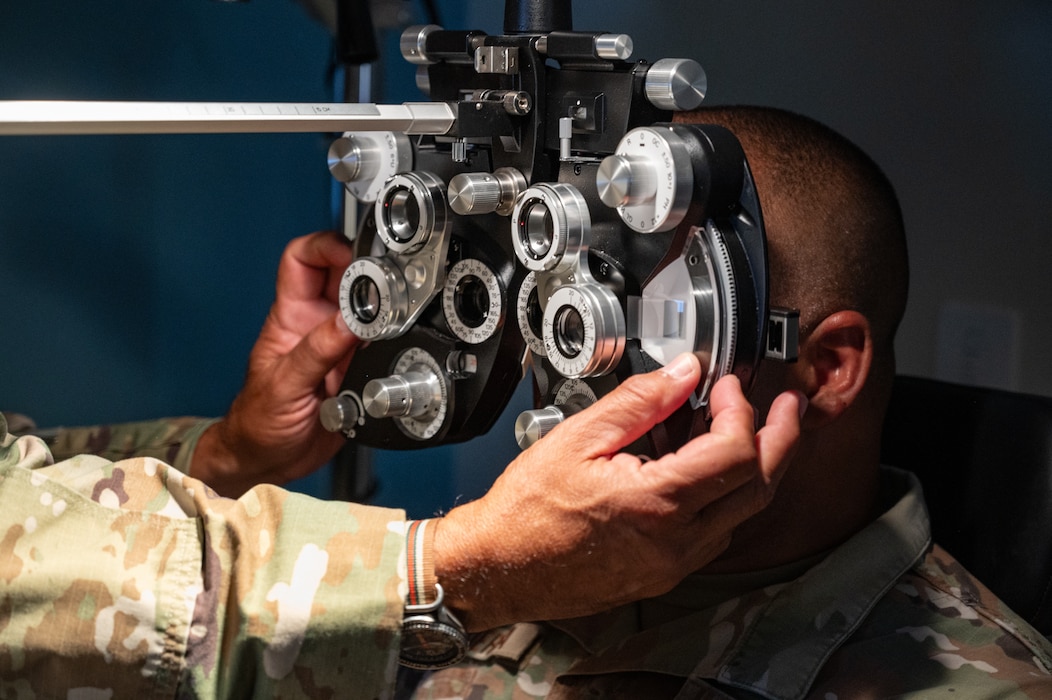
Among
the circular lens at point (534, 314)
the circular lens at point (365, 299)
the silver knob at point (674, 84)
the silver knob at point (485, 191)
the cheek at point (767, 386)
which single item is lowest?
the cheek at point (767, 386)

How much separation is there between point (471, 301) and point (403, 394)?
4.6 inches

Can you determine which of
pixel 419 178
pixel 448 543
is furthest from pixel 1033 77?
pixel 448 543

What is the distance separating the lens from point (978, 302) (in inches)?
57.7

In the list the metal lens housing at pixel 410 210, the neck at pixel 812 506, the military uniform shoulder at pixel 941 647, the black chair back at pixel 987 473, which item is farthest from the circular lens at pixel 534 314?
the black chair back at pixel 987 473

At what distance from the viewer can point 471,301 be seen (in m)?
1.14

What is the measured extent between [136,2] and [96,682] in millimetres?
775

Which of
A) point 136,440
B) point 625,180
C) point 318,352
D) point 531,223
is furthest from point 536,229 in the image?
point 136,440

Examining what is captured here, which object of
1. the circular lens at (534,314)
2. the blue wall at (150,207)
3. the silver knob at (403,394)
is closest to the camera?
the circular lens at (534,314)

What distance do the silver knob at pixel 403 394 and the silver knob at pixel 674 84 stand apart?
372mm

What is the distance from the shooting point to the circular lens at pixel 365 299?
1.18 metres

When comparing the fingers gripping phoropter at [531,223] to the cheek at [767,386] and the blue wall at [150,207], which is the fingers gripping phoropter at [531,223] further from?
the blue wall at [150,207]

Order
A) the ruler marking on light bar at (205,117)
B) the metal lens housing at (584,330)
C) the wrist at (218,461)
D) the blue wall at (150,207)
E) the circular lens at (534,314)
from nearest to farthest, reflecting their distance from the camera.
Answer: the ruler marking on light bar at (205,117) < the metal lens housing at (584,330) < the circular lens at (534,314) < the blue wall at (150,207) < the wrist at (218,461)

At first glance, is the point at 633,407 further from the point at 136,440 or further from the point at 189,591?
the point at 136,440

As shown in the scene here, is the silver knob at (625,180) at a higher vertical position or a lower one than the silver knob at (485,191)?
higher
